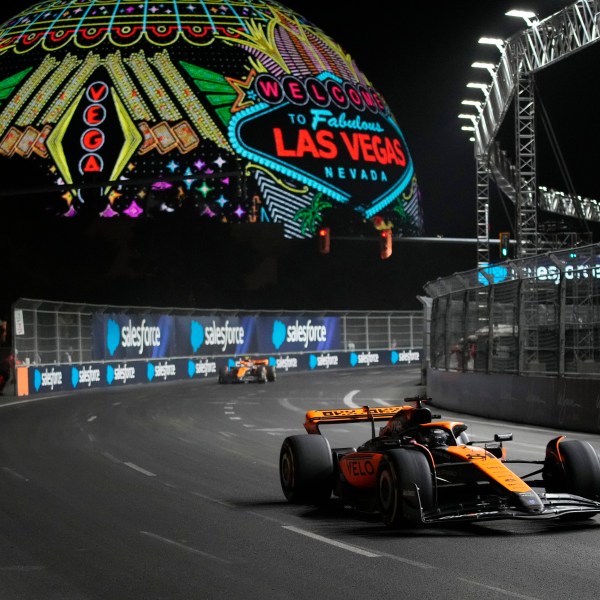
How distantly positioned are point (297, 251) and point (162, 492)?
88.9m

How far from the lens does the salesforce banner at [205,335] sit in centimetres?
4827

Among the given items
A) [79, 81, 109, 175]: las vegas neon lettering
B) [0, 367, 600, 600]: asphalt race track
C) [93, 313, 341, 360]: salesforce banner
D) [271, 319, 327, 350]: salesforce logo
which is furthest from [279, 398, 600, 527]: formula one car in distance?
[79, 81, 109, 175]: las vegas neon lettering

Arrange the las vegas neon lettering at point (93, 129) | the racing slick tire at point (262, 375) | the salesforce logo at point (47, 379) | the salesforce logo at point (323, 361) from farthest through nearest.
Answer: the las vegas neon lettering at point (93, 129)
the salesforce logo at point (323, 361)
the racing slick tire at point (262, 375)
the salesforce logo at point (47, 379)

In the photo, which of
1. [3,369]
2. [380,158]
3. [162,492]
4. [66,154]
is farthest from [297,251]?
[162,492]

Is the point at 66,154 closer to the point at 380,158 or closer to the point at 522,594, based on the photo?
the point at 380,158

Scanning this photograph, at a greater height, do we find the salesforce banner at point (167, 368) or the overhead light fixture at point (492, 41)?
the overhead light fixture at point (492, 41)

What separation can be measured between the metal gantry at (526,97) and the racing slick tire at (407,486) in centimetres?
2008

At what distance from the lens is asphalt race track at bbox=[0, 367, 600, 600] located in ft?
25.9

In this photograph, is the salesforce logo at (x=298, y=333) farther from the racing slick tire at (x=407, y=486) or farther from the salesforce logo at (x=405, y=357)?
the racing slick tire at (x=407, y=486)

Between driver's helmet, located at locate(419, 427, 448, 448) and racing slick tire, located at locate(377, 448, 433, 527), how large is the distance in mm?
468

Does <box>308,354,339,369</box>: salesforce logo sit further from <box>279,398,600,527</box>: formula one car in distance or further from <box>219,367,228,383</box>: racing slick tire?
<box>279,398,600,527</box>: formula one car in distance

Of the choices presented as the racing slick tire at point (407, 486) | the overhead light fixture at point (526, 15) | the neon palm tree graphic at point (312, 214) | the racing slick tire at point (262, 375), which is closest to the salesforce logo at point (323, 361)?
the racing slick tire at point (262, 375)

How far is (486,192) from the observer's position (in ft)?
151

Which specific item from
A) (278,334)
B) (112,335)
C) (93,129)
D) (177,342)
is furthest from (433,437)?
(93,129)
